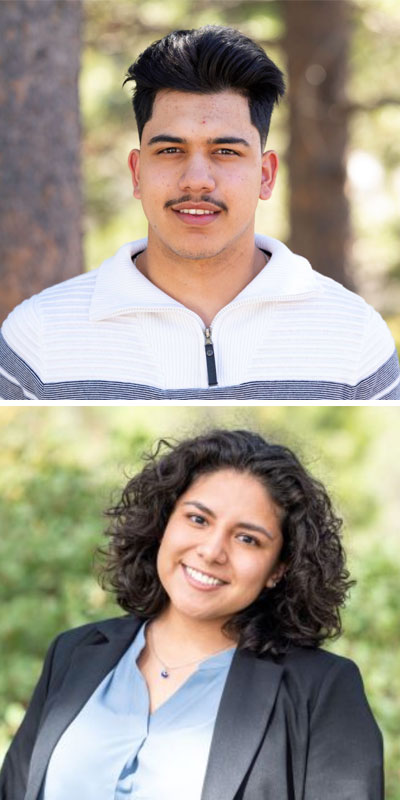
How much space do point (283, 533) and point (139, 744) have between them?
1.88 ft

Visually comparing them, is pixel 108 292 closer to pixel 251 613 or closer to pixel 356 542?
pixel 251 613

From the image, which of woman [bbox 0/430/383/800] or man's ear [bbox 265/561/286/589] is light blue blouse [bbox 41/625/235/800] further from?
man's ear [bbox 265/561/286/589]

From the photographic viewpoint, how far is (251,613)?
9.19 feet

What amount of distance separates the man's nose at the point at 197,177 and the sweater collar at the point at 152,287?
0.28 m

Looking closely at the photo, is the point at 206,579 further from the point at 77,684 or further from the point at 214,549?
the point at 77,684

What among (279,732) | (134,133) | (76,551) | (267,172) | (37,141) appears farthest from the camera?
(134,133)

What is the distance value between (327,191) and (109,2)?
266 cm

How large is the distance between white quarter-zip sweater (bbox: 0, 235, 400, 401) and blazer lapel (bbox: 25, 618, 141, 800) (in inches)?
23.1

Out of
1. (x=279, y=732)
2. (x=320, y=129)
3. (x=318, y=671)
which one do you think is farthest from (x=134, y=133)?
(x=279, y=732)

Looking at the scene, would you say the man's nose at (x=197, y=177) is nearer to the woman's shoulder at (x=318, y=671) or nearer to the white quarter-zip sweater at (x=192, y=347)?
the white quarter-zip sweater at (x=192, y=347)

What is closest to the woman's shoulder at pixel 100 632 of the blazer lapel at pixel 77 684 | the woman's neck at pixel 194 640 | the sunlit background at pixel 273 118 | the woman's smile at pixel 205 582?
the blazer lapel at pixel 77 684

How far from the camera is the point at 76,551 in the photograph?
454 cm

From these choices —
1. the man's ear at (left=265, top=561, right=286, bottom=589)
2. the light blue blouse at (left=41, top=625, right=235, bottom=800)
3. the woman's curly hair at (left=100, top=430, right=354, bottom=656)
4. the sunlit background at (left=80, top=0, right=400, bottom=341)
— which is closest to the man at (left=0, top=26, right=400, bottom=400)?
the woman's curly hair at (left=100, top=430, right=354, bottom=656)

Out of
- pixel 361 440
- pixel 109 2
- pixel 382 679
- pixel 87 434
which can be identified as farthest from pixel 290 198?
pixel 382 679
